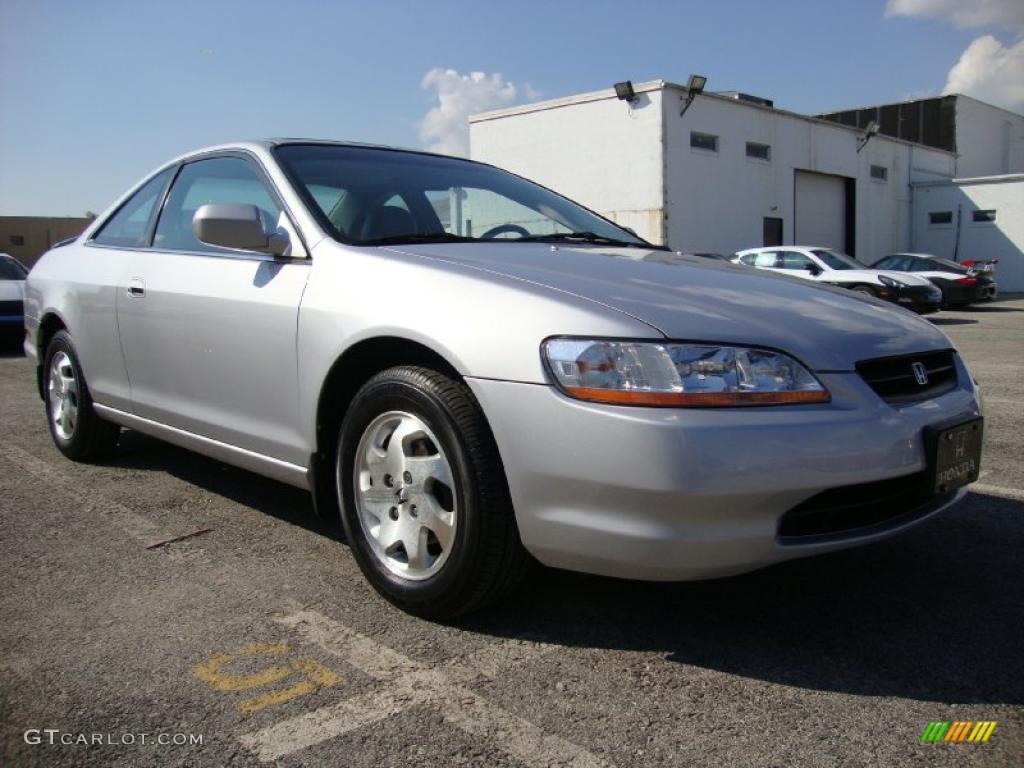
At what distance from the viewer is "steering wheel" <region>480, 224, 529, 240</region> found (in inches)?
133

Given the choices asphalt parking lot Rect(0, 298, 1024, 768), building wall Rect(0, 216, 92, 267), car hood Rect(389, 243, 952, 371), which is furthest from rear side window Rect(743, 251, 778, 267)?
building wall Rect(0, 216, 92, 267)

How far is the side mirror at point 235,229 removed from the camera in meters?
2.97

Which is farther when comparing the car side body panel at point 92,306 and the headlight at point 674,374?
the car side body panel at point 92,306

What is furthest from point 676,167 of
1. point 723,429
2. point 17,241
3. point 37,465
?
point 17,241

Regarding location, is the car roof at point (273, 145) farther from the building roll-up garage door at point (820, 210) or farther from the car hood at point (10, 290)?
the building roll-up garage door at point (820, 210)

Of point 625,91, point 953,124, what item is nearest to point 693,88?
point 625,91

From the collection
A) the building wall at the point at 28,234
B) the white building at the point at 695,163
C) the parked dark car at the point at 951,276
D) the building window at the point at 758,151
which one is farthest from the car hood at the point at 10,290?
the building wall at the point at 28,234

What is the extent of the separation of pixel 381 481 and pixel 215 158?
1.89 m

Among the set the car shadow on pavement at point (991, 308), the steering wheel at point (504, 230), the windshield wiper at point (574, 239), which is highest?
the steering wheel at point (504, 230)

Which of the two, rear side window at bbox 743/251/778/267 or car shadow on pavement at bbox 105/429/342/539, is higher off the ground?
rear side window at bbox 743/251/778/267

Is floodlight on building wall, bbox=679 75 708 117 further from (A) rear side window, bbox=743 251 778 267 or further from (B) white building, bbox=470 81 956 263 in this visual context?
(A) rear side window, bbox=743 251 778 267

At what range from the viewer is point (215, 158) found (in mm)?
3789

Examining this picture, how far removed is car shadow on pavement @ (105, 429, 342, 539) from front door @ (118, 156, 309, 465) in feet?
1.67
